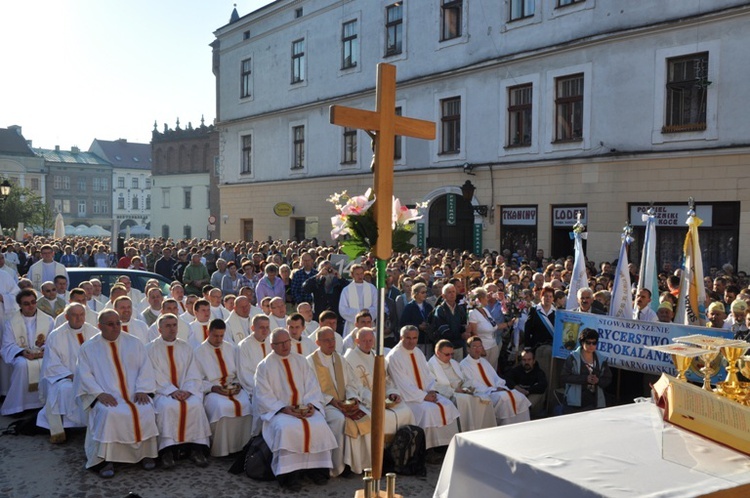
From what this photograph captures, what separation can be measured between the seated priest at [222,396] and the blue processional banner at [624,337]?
4.01 meters

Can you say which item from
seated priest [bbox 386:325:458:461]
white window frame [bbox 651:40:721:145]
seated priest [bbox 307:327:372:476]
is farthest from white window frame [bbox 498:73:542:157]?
seated priest [bbox 307:327:372:476]

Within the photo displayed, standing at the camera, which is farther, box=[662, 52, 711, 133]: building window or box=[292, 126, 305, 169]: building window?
box=[292, 126, 305, 169]: building window

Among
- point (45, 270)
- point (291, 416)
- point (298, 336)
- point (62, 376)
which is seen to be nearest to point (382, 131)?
point (291, 416)

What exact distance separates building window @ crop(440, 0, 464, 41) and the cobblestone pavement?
17108 millimetres

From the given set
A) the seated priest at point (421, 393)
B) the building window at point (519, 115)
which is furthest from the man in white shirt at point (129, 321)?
the building window at point (519, 115)

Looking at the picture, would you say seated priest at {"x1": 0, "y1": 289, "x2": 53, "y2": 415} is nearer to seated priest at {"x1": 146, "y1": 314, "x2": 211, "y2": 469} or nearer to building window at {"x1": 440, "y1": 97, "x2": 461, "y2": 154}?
seated priest at {"x1": 146, "y1": 314, "x2": 211, "y2": 469}

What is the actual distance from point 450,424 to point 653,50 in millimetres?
12399

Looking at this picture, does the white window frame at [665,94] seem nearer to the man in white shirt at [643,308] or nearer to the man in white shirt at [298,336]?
the man in white shirt at [643,308]

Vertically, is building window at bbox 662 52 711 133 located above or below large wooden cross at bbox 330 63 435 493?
above

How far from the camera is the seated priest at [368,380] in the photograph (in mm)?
7555

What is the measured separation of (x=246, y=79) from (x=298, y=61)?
442cm

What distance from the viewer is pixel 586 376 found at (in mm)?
7938

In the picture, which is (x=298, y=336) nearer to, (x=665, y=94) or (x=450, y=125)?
(x=665, y=94)

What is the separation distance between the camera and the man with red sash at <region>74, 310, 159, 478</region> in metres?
6.80
